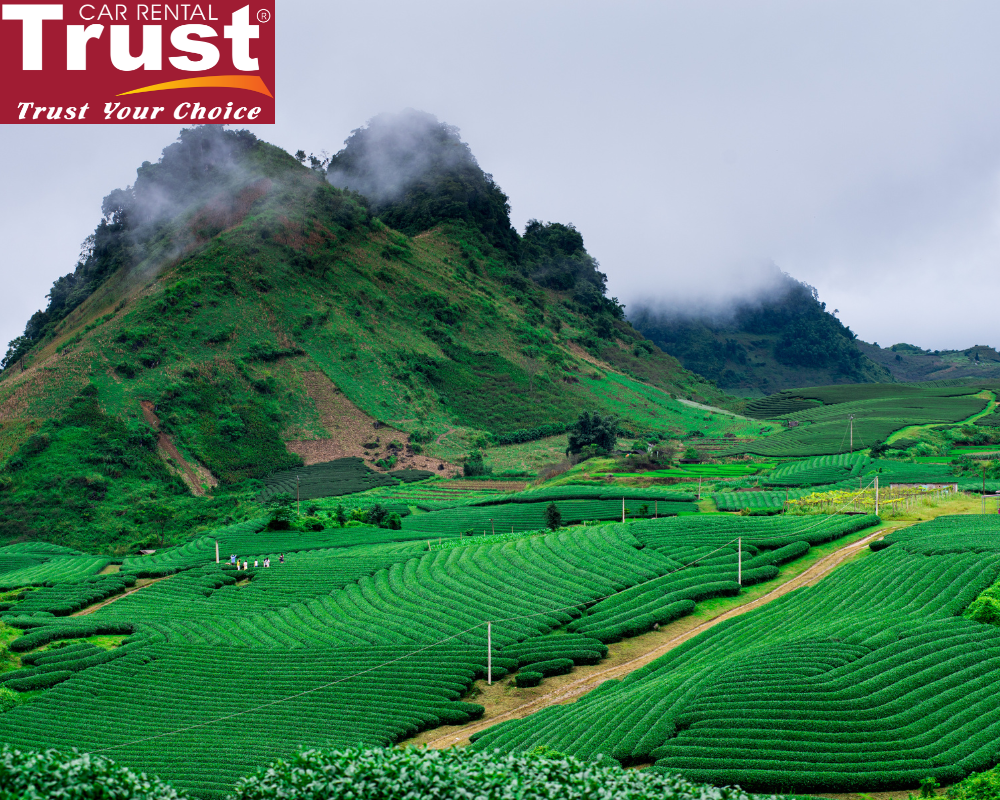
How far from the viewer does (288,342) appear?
114 m

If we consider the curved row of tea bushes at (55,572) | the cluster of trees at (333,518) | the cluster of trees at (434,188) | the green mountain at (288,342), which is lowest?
the curved row of tea bushes at (55,572)

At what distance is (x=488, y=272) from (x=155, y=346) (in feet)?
216

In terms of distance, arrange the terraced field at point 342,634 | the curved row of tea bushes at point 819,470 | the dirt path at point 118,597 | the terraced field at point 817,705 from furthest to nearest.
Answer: the curved row of tea bushes at point 819,470, the dirt path at point 118,597, the terraced field at point 342,634, the terraced field at point 817,705

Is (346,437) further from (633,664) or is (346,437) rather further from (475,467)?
(633,664)

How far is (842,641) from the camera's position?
89.1 ft

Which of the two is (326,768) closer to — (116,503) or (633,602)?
(633,602)

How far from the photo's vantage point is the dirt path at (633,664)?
2798 cm

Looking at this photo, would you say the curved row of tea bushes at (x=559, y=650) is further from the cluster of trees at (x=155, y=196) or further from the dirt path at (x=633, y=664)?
the cluster of trees at (x=155, y=196)

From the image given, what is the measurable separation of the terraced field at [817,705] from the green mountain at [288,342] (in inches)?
2371

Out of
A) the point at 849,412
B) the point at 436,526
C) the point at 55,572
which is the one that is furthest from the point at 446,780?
the point at 849,412

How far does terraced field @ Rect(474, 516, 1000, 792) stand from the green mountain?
60228 millimetres

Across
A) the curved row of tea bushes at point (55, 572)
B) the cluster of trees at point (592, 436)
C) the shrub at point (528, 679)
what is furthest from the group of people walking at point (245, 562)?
the cluster of trees at point (592, 436)

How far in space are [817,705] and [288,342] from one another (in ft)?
330

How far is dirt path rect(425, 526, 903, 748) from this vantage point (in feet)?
91.8
